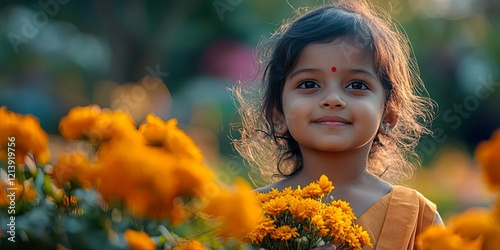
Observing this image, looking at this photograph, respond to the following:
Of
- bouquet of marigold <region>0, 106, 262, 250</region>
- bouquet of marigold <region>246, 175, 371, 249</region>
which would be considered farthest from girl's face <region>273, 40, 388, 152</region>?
bouquet of marigold <region>0, 106, 262, 250</region>

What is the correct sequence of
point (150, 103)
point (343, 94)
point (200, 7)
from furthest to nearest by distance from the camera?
point (200, 7), point (150, 103), point (343, 94)

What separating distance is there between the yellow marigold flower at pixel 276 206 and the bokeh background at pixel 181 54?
24.3 ft

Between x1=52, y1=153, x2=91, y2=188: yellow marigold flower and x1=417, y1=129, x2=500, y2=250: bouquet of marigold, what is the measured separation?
0.45m

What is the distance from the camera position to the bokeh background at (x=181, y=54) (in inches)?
405

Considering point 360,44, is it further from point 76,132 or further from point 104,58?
point 104,58

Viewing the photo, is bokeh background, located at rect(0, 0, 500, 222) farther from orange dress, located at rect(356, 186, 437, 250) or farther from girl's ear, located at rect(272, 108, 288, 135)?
orange dress, located at rect(356, 186, 437, 250)

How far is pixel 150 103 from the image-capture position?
892 cm

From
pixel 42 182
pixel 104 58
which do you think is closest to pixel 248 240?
pixel 42 182

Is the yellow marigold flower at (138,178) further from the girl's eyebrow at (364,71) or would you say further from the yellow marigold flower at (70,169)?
the girl's eyebrow at (364,71)

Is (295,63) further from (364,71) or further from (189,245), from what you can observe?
(189,245)

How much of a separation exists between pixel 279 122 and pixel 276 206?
30.4 inches

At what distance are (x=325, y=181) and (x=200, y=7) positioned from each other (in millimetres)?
10525

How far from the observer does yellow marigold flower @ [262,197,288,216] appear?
1536mm

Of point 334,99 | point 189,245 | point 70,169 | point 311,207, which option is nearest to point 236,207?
point 189,245
